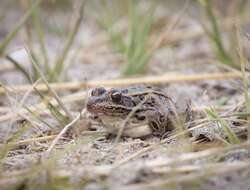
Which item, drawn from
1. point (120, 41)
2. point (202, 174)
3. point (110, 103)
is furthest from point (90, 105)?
point (120, 41)

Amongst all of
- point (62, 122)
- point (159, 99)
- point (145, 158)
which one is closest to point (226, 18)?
point (159, 99)

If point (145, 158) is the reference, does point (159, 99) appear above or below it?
above

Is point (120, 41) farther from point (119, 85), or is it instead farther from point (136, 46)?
point (119, 85)

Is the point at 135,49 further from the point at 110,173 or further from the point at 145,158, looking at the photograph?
the point at 110,173

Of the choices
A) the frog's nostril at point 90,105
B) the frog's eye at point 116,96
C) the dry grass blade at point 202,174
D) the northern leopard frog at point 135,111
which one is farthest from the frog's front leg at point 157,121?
the dry grass blade at point 202,174

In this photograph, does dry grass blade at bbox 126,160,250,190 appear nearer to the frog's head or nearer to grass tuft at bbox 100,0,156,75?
the frog's head

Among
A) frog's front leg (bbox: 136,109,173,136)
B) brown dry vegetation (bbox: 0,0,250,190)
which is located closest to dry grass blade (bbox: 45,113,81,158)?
brown dry vegetation (bbox: 0,0,250,190)

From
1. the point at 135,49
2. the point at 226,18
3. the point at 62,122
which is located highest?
the point at 226,18

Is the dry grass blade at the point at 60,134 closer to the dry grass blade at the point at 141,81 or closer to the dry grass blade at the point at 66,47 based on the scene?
Answer: the dry grass blade at the point at 141,81
